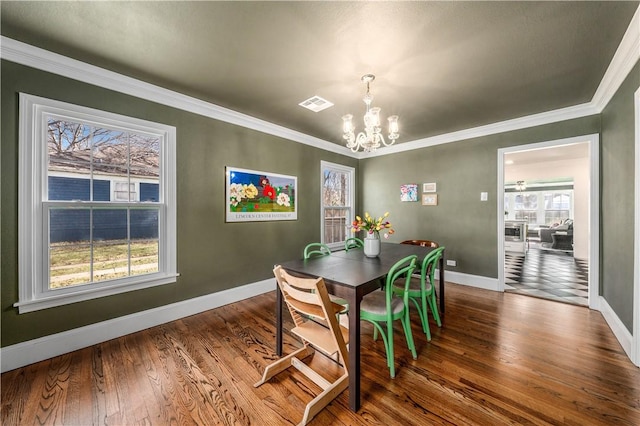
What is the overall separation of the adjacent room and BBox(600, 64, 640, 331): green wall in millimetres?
43

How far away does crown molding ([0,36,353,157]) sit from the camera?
188 cm

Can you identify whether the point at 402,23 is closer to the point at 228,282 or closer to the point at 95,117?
the point at 95,117

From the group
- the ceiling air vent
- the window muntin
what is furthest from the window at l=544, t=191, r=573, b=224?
the ceiling air vent

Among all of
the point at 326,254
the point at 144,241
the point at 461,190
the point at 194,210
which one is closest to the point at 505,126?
the point at 461,190

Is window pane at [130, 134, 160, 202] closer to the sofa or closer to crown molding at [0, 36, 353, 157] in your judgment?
crown molding at [0, 36, 353, 157]

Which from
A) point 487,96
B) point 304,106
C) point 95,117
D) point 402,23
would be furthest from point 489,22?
point 95,117

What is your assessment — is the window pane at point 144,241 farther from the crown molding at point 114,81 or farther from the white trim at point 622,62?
the white trim at point 622,62

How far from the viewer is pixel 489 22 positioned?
1.66 meters

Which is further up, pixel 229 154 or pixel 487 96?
pixel 487 96

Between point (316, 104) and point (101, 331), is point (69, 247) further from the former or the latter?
point (316, 104)

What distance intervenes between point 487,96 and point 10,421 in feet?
15.5

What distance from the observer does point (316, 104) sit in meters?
2.95

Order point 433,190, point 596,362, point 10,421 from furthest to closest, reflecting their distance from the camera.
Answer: point 433,190, point 596,362, point 10,421

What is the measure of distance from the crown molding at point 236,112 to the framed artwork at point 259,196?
692 millimetres
